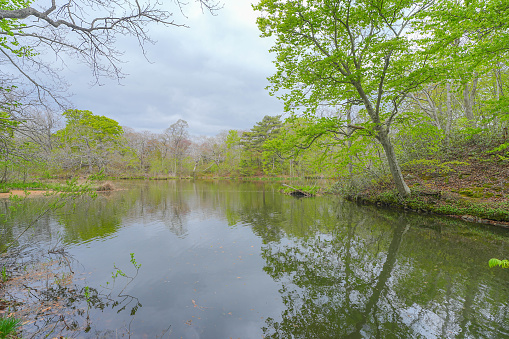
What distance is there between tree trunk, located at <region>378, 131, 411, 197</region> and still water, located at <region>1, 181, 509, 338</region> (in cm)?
225

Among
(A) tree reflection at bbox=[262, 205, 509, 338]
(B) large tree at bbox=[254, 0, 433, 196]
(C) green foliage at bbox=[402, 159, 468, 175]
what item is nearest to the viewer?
(A) tree reflection at bbox=[262, 205, 509, 338]

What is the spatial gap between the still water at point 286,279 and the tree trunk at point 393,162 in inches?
88.6

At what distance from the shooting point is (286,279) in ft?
16.5

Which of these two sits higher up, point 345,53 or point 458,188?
point 345,53

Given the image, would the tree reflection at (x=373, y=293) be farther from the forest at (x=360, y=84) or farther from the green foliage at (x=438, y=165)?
the green foliage at (x=438, y=165)

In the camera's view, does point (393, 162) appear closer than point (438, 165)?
Yes

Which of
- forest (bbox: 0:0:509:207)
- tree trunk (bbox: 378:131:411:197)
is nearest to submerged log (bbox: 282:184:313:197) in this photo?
forest (bbox: 0:0:509:207)

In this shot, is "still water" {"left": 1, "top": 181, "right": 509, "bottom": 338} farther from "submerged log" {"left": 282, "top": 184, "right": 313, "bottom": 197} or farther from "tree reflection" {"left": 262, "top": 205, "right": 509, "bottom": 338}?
"submerged log" {"left": 282, "top": 184, "right": 313, "bottom": 197}

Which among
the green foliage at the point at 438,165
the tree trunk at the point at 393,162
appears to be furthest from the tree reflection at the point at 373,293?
the green foliage at the point at 438,165

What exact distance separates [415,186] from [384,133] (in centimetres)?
428

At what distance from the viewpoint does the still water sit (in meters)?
3.46

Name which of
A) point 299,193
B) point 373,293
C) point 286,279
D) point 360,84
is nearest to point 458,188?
point 360,84

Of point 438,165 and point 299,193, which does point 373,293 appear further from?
point 299,193

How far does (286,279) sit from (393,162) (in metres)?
9.06
